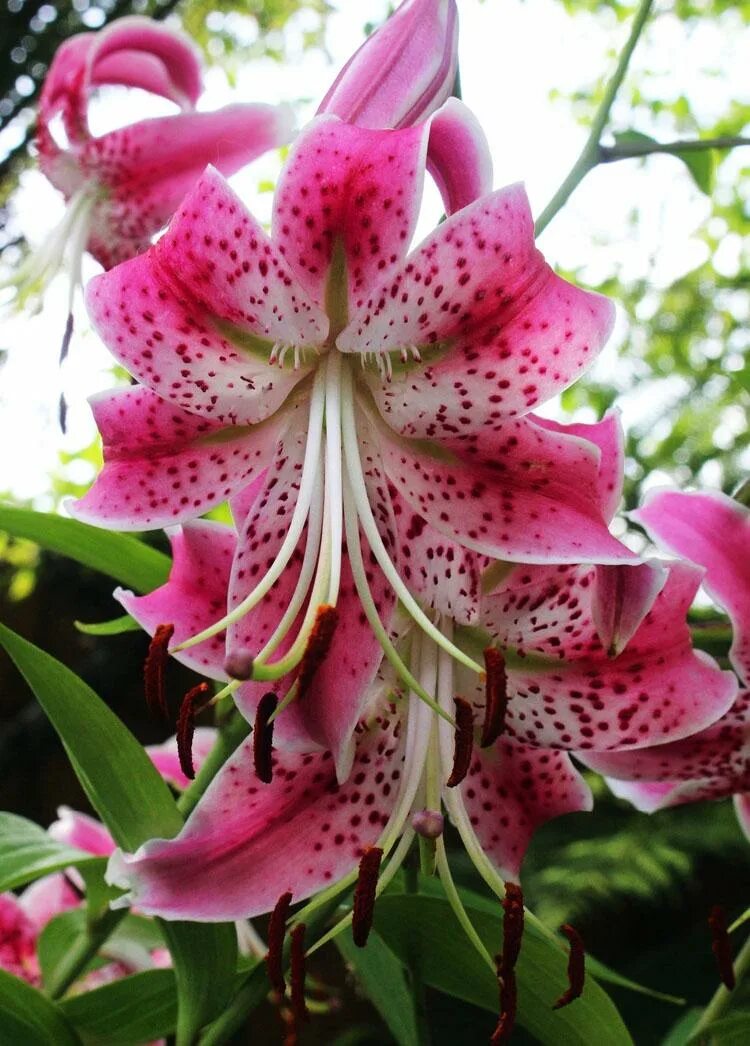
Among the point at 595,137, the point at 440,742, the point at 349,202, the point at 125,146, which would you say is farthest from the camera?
the point at 125,146

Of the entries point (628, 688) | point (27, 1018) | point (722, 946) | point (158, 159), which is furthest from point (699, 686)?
point (158, 159)

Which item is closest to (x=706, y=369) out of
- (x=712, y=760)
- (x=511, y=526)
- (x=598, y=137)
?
(x=598, y=137)

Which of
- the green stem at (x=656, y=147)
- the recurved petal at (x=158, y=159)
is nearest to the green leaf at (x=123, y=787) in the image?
the recurved petal at (x=158, y=159)

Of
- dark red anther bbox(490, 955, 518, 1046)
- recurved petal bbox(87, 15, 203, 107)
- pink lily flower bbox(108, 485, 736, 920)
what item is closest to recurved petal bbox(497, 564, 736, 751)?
pink lily flower bbox(108, 485, 736, 920)

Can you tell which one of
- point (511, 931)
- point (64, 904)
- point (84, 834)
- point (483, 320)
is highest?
point (483, 320)

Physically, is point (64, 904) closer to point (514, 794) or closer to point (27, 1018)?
point (27, 1018)

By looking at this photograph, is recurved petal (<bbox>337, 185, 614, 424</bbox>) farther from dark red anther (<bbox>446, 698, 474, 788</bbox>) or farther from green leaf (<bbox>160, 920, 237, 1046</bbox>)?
green leaf (<bbox>160, 920, 237, 1046</bbox>)
